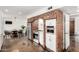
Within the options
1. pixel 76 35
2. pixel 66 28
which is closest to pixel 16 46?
pixel 66 28

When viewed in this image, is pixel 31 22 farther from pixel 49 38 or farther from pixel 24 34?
pixel 49 38

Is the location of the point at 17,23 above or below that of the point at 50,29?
above

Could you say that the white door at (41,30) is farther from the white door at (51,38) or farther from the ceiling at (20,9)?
the ceiling at (20,9)

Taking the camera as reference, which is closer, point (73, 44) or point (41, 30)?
point (73, 44)

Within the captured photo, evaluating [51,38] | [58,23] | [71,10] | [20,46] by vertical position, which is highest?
[71,10]

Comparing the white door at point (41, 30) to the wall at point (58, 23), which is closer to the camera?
the wall at point (58, 23)

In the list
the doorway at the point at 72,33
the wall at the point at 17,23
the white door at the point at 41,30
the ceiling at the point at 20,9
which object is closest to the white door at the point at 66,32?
the doorway at the point at 72,33

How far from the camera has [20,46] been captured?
6.73 ft

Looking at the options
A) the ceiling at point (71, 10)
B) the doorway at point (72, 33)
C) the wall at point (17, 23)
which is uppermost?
the ceiling at point (71, 10)

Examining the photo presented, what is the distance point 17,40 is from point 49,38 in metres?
0.61

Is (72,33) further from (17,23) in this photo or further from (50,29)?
(17,23)

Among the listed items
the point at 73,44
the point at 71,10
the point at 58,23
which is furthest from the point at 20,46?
the point at 71,10

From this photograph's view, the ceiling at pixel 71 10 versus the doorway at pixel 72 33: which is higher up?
the ceiling at pixel 71 10

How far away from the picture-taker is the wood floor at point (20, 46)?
2.02 meters
